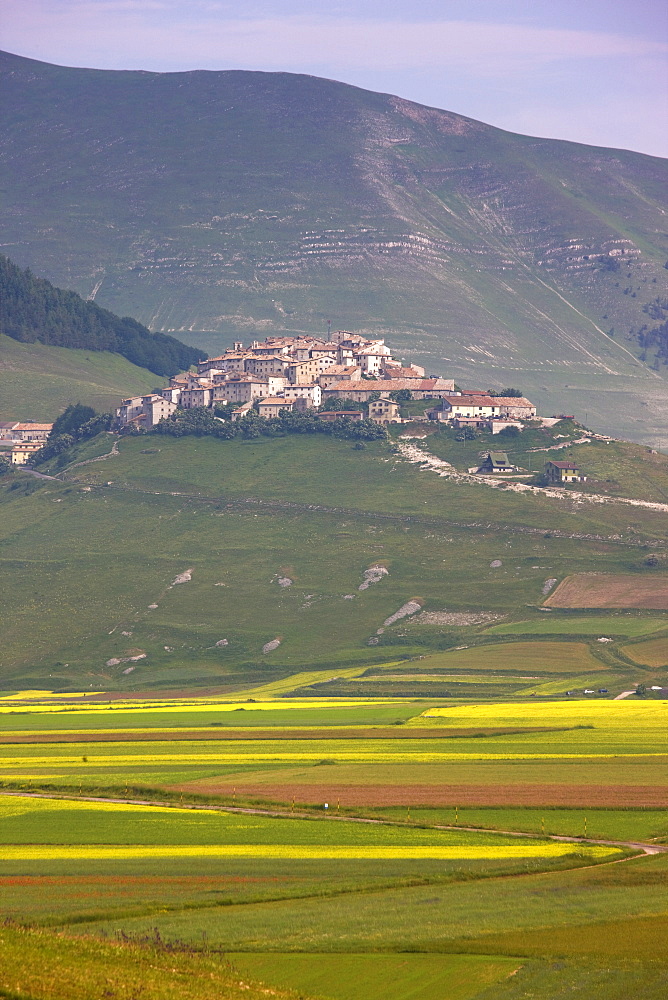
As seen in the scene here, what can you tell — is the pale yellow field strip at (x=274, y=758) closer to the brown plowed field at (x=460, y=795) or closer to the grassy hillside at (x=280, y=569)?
the brown plowed field at (x=460, y=795)

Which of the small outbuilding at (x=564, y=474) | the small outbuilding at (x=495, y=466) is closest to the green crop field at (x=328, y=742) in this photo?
the small outbuilding at (x=495, y=466)

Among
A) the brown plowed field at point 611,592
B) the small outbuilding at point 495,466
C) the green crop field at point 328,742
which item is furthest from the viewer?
the small outbuilding at point 495,466

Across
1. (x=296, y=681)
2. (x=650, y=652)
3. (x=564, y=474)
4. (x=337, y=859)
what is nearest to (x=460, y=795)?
(x=337, y=859)

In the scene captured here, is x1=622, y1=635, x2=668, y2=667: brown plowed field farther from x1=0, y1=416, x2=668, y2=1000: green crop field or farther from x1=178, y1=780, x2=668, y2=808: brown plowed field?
x1=178, y1=780, x2=668, y2=808: brown plowed field

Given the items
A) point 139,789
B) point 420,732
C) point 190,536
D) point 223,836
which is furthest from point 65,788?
point 190,536

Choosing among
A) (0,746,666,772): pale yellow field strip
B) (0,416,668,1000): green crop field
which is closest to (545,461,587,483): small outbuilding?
(0,416,668,1000): green crop field

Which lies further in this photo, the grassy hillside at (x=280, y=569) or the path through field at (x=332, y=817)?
the grassy hillside at (x=280, y=569)
